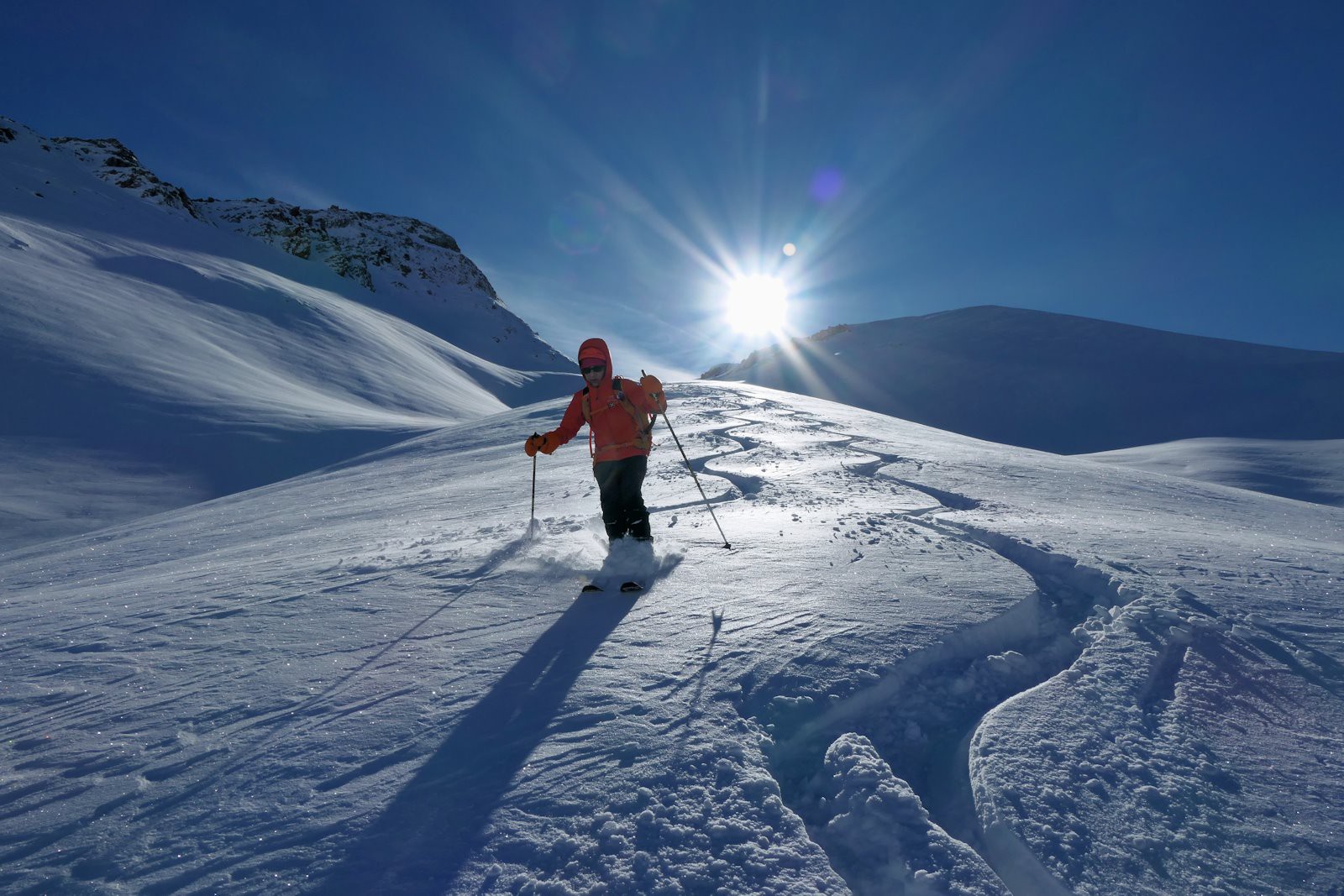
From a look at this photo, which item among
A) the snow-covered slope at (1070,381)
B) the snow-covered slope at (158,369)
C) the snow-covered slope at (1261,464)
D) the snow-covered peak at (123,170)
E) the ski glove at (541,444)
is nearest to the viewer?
the ski glove at (541,444)

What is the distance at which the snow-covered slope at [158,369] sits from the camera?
10828 millimetres

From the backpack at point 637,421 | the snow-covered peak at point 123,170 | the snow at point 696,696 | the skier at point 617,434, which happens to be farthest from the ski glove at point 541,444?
the snow-covered peak at point 123,170

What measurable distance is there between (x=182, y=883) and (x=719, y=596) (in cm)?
247


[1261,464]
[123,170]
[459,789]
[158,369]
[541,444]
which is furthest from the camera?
[123,170]

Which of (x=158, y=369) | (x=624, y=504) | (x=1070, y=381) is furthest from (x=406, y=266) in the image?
(x=624, y=504)

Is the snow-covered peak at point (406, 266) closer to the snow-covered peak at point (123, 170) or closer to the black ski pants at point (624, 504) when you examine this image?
the snow-covered peak at point (123, 170)

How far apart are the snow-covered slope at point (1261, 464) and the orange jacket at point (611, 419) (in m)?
11.9

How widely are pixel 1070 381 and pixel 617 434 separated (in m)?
30.2

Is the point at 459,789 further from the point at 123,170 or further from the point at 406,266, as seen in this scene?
the point at 406,266

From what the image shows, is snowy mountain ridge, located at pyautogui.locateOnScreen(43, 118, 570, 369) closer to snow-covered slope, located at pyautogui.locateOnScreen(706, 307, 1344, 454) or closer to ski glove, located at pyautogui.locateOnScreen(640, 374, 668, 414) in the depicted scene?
snow-covered slope, located at pyautogui.locateOnScreen(706, 307, 1344, 454)

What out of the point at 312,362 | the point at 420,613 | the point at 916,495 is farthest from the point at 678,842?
the point at 312,362

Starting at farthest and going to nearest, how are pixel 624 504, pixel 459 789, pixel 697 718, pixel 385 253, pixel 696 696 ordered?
pixel 385 253
pixel 624 504
pixel 696 696
pixel 697 718
pixel 459 789

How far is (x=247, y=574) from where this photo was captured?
4094 mm

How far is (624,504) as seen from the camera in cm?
446
